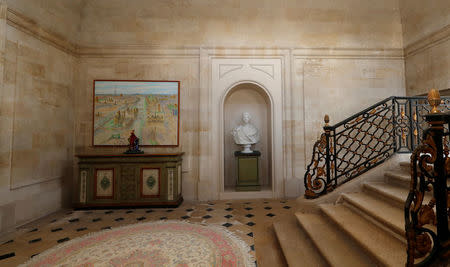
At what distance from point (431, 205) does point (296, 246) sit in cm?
143

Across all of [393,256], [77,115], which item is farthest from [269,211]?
[77,115]

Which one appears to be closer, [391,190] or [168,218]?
[391,190]

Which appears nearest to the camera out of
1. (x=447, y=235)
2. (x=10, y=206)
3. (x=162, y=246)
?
(x=447, y=235)

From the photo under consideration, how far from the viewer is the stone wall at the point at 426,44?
4305 mm

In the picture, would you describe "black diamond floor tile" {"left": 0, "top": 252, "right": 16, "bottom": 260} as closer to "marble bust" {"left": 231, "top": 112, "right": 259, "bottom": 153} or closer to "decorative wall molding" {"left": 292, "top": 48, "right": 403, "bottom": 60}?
"marble bust" {"left": 231, "top": 112, "right": 259, "bottom": 153}

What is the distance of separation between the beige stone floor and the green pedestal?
0.40m

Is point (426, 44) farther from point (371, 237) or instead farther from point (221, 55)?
point (371, 237)

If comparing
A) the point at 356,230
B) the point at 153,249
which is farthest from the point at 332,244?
the point at 153,249

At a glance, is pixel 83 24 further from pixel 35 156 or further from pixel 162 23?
pixel 35 156

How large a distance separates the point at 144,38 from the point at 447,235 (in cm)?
600

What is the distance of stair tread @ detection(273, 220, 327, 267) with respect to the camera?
6.63 ft

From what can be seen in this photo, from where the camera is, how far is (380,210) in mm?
2166

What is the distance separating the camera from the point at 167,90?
195 inches

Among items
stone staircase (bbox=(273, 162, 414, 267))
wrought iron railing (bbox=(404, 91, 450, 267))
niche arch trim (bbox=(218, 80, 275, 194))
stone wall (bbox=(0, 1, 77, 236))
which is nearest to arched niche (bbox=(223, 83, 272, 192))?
niche arch trim (bbox=(218, 80, 275, 194))
